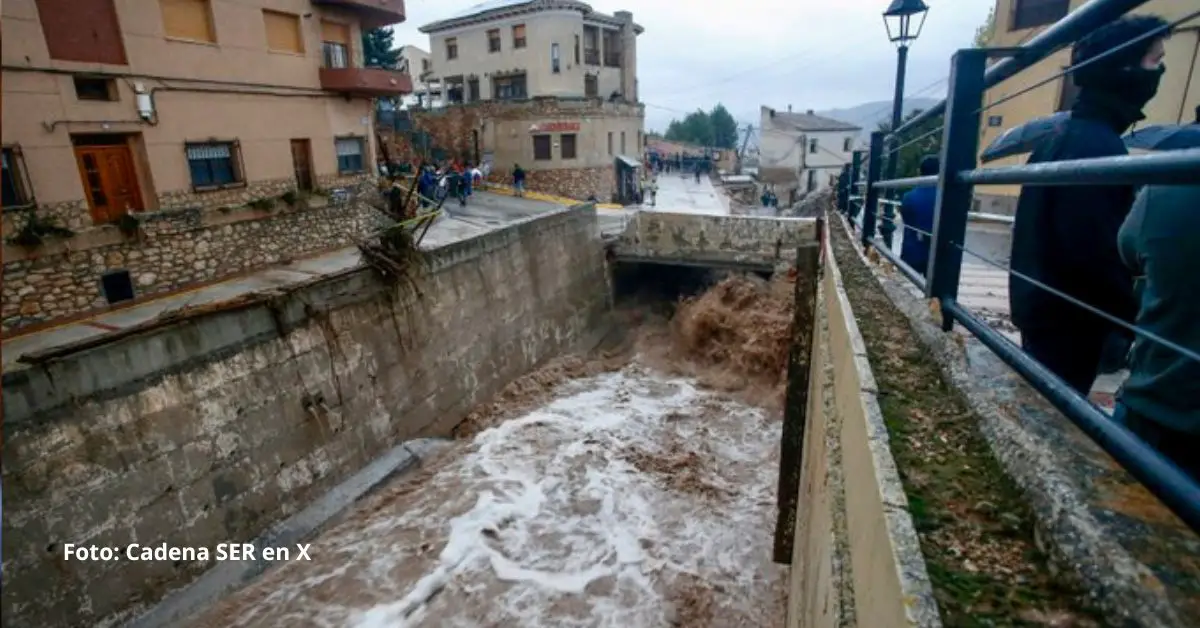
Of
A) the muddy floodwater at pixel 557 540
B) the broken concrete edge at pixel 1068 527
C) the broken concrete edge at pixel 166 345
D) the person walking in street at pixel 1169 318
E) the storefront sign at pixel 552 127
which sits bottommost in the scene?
the muddy floodwater at pixel 557 540

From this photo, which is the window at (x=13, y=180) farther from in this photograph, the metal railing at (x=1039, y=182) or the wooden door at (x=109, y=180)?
the metal railing at (x=1039, y=182)

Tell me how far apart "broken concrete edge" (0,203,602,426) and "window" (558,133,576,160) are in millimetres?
18366

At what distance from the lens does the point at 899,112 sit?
7.74m

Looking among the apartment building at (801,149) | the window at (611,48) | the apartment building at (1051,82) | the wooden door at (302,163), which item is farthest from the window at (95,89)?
the apartment building at (801,149)

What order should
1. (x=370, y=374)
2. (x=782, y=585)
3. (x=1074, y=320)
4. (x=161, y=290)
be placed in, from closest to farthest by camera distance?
(x=1074, y=320), (x=782, y=585), (x=370, y=374), (x=161, y=290)

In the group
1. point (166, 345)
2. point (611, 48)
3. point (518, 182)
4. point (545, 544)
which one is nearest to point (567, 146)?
point (518, 182)

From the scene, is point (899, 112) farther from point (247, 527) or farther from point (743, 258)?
point (247, 527)

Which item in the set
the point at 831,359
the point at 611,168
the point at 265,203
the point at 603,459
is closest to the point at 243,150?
the point at 265,203

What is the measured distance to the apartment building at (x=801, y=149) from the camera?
4381cm

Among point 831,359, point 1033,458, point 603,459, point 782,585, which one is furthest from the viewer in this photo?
point 603,459

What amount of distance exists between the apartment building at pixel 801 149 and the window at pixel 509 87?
21440mm

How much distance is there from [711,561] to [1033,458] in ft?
22.1

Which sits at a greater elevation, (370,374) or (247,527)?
(370,374)

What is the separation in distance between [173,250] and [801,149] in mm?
41163
